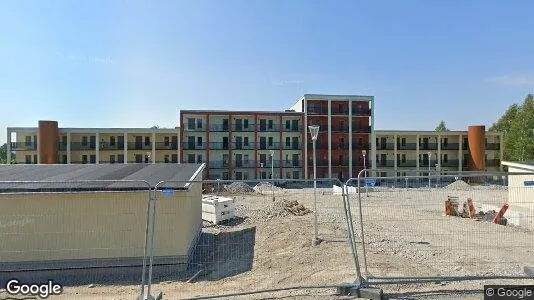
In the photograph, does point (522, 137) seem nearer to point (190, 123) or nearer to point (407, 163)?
point (407, 163)

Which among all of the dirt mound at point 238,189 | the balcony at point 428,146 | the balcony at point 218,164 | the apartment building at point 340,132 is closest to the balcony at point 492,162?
the balcony at point 428,146

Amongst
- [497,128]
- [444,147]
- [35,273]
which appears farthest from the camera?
[497,128]

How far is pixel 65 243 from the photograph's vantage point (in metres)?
10.4

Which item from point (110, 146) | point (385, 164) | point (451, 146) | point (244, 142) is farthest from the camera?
point (451, 146)

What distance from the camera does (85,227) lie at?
10.6m

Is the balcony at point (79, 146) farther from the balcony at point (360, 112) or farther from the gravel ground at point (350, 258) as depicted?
the gravel ground at point (350, 258)

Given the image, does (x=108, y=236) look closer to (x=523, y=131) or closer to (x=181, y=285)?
(x=181, y=285)

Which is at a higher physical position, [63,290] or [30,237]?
[30,237]

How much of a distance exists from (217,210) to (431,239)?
10.6m

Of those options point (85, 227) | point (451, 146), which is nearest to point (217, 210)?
point (85, 227)

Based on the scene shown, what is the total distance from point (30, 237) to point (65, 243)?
929 mm

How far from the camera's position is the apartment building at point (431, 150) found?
2442 inches

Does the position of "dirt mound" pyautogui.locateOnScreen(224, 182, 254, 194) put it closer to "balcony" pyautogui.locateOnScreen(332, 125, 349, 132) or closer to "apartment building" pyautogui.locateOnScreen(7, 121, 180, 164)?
"apartment building" pyautogui.locateOnScreen(7, 121, 180, 164)

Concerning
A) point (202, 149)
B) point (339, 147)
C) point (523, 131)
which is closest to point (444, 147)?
point (523, 131)
